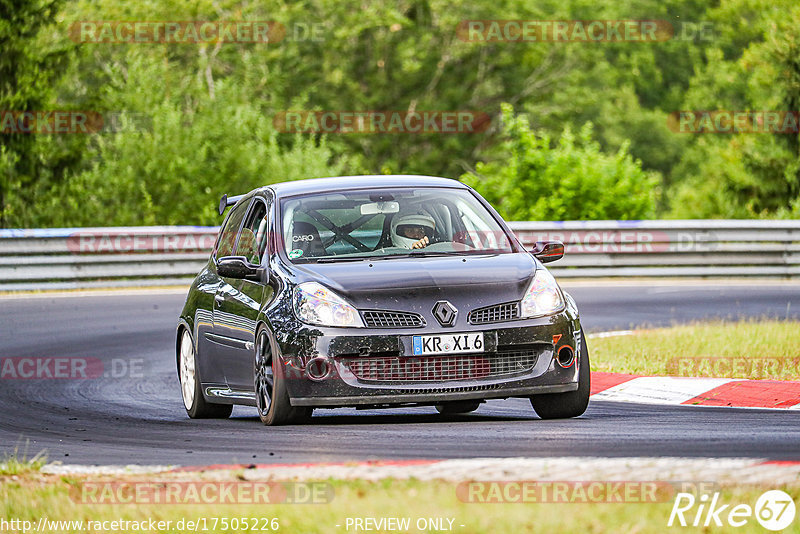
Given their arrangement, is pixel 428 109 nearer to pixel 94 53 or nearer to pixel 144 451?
pixel 94 53

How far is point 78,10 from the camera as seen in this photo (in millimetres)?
51812

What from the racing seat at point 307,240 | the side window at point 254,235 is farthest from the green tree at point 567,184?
the racing seat at point 307,240

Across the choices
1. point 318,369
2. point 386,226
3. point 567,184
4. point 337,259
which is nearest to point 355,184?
point 386,226

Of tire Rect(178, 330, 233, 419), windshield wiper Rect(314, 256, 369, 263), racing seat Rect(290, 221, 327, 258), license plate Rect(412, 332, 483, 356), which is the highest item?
racing seat Rect(290, 221, 327, 258)

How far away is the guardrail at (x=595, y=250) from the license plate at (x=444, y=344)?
14790 millimetres

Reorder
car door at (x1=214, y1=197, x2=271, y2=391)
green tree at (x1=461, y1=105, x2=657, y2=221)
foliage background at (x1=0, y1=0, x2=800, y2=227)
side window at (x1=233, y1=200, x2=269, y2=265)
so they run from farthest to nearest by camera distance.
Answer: foliage background at (x1=0, y1=0, x2=800, y2=227)
green tree at (x1=461, y1=105, x2=657, y2=221)
side window at (x1=233, y1=200, x2=269, y2=265)
car door at (x1=214, y1=197, x2=271, y2=391)

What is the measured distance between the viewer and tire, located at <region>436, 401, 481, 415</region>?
10.1 metres

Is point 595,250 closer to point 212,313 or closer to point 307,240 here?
point 212,313

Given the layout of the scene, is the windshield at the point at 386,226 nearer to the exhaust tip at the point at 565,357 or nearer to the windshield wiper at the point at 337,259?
the windshield wiper at the point at 337,259

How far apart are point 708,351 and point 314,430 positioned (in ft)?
17.9

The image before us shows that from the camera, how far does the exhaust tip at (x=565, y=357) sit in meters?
9.02

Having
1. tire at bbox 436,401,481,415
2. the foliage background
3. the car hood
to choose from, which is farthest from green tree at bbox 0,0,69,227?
the car hood

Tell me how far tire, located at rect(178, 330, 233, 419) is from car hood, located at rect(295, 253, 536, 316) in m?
1.80

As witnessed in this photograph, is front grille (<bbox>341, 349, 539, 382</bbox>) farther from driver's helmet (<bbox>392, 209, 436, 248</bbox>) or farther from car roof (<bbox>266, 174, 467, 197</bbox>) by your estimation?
car roof (<bbox>266, 174, 467, 197</bbox>)
